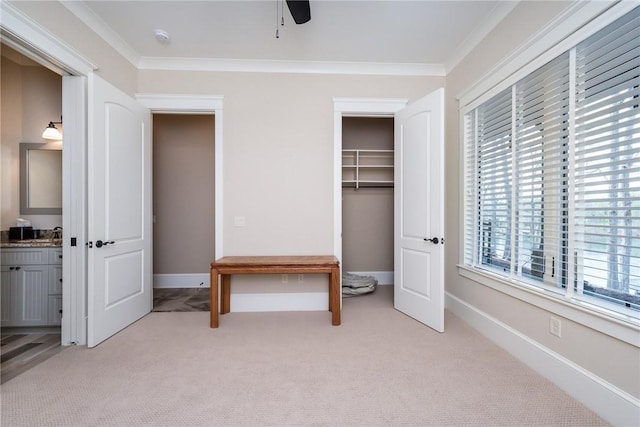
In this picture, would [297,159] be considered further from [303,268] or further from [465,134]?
[465,134]

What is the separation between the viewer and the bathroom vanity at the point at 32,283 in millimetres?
2531

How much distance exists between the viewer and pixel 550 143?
1944 mm

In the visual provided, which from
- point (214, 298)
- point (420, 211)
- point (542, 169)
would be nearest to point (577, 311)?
point (542, 169)

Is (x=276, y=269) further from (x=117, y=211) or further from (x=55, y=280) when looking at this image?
(x=55, y=280)

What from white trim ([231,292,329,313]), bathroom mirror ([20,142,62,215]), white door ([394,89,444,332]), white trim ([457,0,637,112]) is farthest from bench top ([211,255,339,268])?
white trim ([457,0,637,112])

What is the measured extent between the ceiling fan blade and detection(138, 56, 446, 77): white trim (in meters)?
1.12

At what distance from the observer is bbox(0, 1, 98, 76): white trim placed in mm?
1813

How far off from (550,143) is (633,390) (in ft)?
4.96

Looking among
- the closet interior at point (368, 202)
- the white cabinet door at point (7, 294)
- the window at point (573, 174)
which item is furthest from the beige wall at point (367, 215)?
the white cabinet door at point (7, 294)

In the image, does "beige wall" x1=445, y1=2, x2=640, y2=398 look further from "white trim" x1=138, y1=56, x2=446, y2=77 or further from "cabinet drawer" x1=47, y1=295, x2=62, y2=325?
"cabinet drawer" x1=47, y1=295, x2=62, y2=325

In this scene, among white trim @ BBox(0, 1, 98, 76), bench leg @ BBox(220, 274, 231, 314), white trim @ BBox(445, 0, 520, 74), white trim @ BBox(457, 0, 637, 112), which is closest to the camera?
white trim @ BBox(457, 0, 637, 112)

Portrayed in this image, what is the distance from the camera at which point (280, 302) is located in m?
3.21

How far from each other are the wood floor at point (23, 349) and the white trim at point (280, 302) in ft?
5.03

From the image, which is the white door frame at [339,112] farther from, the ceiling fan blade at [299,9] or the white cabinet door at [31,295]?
the white cabinet door at [31,295]
